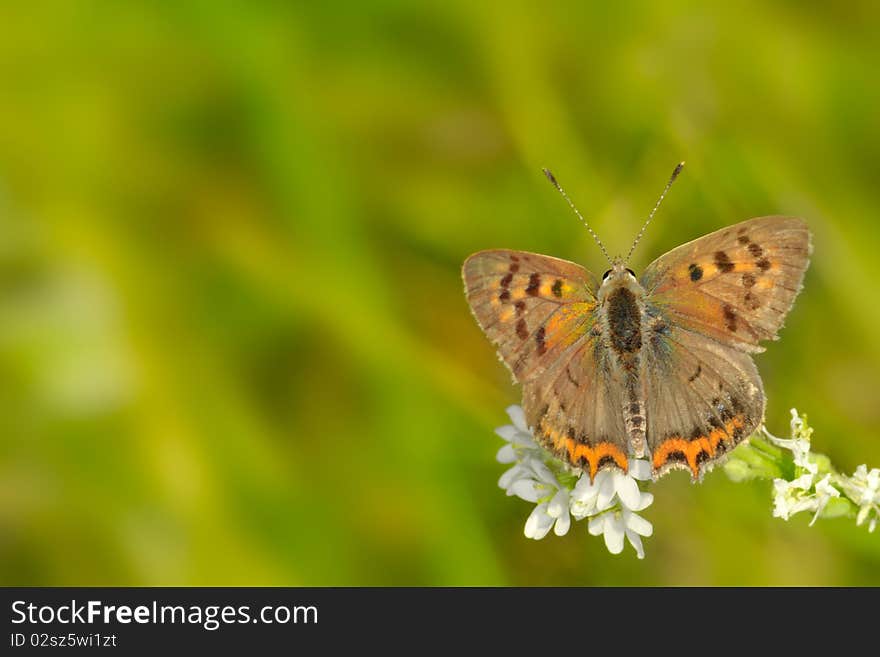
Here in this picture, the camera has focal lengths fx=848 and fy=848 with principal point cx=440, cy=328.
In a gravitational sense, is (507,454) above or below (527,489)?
above

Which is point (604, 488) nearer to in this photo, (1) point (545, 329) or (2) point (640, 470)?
(2) point (640, 470)

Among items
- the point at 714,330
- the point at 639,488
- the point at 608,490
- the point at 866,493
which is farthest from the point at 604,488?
the point at 866,493

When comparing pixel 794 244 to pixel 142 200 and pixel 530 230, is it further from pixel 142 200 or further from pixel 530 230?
pixel 142 200

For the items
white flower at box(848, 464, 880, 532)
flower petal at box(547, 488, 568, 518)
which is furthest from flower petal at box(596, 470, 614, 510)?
white flower at box(848, 464, 880, 532)

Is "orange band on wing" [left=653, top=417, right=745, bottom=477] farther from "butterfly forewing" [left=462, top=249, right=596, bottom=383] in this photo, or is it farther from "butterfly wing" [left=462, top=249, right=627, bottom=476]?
"butterfly forewing" [left=462, top=249, right=596, bottom=383]

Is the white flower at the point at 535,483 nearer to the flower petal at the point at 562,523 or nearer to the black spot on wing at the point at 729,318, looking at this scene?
the flower petal at the point at 562,523

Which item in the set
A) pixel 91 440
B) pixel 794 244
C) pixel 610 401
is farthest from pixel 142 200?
pixel 794 244

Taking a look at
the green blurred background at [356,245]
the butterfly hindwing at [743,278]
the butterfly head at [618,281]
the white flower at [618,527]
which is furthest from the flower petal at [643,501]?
the green blurred background at [356,245]
